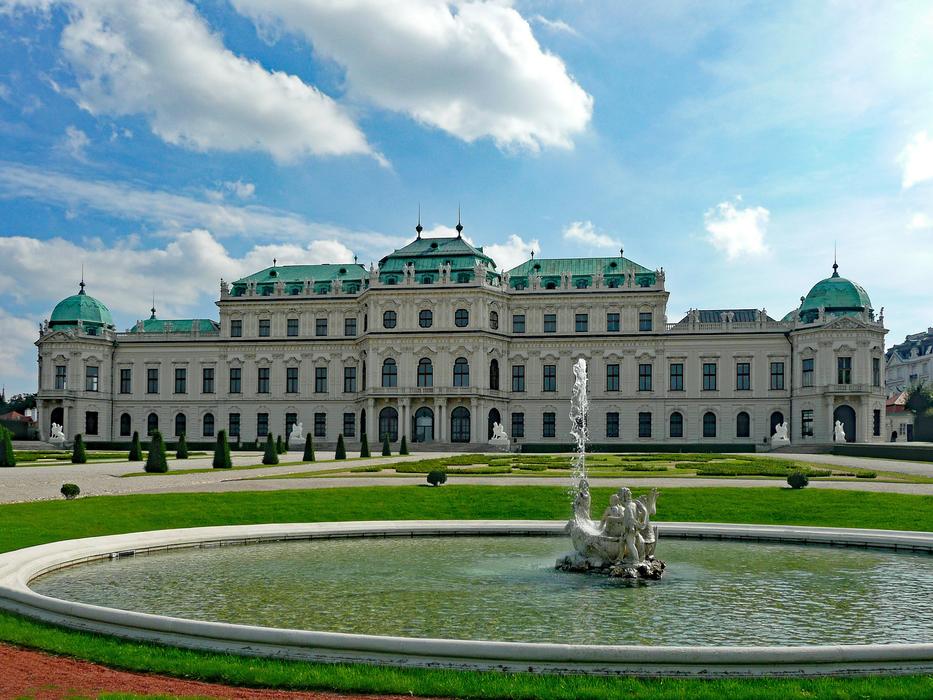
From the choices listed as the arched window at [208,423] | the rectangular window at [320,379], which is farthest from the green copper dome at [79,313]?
the rectangular window at [320,379]

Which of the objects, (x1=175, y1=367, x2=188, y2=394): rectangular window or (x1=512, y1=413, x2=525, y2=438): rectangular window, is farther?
(x1=175, y1=367, x2=188, y2=394): rectangular window

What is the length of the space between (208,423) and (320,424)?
10570mm

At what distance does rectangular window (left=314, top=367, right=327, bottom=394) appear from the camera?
255ft

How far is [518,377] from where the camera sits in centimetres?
7562

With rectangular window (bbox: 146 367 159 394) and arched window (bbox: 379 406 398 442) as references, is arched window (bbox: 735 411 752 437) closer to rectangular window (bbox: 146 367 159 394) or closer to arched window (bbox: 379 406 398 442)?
arched window (bbox: 379 406 398 442)

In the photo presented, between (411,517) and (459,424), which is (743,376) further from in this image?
(411,517)

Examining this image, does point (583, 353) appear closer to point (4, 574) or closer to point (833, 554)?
point (833, 554)

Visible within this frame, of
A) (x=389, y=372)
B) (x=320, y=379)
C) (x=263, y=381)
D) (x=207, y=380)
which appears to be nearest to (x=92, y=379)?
(x=207, y=380)

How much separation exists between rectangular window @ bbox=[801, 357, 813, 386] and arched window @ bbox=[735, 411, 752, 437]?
546cm

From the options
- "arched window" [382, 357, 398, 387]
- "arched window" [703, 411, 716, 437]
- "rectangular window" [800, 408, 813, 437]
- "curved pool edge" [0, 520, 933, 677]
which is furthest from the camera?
"arched window" [703, 411, 716, 437]

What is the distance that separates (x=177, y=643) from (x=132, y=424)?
74.2 m

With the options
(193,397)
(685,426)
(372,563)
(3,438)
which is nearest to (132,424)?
(193,397)

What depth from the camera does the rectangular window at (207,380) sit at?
79.2 meters

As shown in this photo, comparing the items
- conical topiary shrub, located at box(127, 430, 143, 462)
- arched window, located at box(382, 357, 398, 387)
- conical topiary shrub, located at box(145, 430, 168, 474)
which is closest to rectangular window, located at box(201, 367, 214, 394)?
arched window, located at box(382, 357, 398, 387)
